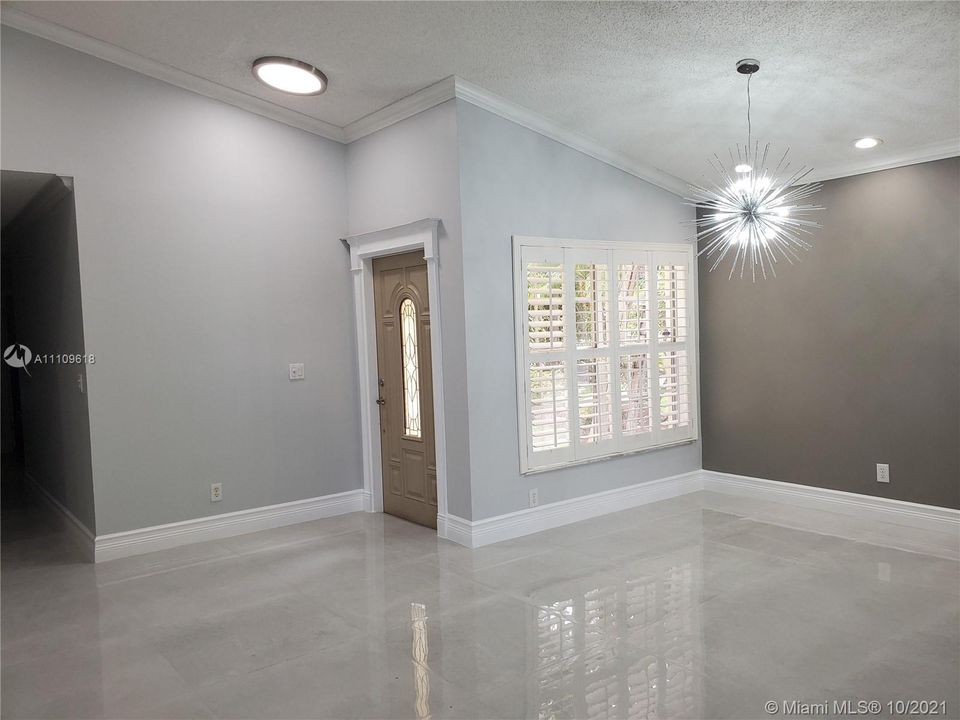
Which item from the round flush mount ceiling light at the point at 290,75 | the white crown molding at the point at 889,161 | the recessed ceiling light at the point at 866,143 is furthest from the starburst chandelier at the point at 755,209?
the round flush mount ceiling light at the point at 290,75

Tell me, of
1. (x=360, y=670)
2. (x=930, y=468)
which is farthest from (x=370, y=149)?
(x=930, y=468)

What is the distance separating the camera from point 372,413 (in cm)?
541

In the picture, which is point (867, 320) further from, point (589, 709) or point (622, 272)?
point (589, 709)

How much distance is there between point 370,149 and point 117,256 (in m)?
1.89

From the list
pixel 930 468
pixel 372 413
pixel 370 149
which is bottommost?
pixel 930 468

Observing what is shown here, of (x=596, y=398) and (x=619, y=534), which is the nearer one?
(x=619, y=534)

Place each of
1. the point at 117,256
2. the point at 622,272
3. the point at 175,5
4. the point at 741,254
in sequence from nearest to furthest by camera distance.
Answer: the point at 175,5, the point at 117,256, the point at 622,272, the point at 741,254

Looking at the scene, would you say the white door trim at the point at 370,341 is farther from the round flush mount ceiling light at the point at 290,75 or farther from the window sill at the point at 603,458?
the round flush mount ceiling light at the point at 290,75

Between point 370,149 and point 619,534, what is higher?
point 370,149

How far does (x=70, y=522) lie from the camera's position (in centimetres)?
502

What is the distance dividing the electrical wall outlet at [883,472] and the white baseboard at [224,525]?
379 centimetres

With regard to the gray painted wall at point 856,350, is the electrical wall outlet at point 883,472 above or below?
below

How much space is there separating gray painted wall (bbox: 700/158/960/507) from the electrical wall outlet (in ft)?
0.09

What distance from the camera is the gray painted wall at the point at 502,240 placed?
14.4ft
